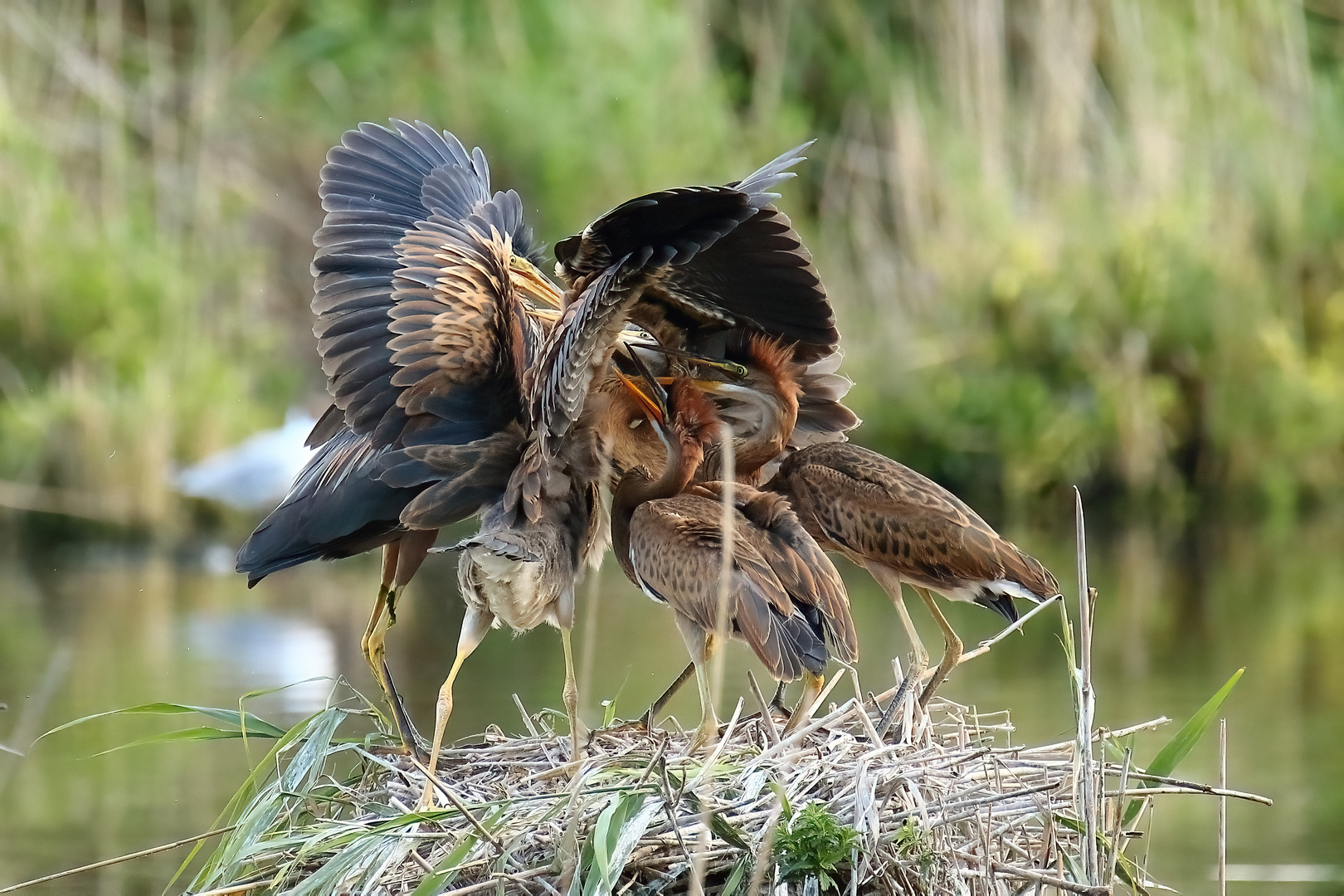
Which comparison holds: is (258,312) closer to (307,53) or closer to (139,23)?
(307,53)

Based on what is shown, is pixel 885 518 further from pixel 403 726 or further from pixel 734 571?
pixel 403 726

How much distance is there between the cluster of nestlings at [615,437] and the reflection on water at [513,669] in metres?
0.43

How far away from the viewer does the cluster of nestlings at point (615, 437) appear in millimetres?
4180

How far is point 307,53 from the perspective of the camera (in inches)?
592

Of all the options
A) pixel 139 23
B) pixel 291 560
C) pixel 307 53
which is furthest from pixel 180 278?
pixel 291 560

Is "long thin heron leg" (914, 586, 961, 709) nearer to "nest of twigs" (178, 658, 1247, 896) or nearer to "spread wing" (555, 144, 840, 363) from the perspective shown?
"nest of twigs" (178, 658, 1247, 896)

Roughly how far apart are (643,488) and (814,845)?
3.93ft

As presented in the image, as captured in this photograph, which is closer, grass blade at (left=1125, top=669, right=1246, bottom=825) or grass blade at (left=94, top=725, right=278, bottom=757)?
grass blade at (left=1125, top=669, right=1246, bottom=825)


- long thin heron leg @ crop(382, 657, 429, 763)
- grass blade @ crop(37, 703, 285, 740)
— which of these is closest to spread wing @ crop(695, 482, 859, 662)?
long thin heron leg @ crop(382, 657, 429, 763)

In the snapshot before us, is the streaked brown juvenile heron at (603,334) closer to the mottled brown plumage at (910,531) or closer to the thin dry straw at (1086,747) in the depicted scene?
the mottled brown plumage at (910,531)

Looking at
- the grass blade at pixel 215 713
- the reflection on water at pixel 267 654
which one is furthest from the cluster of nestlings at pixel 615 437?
the reflection on water at pixel 267 654

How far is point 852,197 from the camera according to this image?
46.3 feet

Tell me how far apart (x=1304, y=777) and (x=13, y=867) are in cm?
456

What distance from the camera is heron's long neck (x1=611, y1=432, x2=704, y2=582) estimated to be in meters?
4.53
